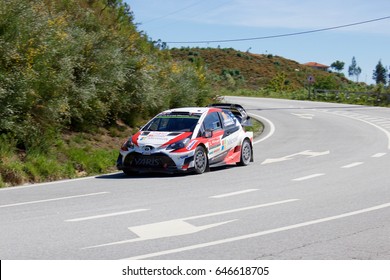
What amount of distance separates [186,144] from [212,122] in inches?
66.4

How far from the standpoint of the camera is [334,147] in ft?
71.8

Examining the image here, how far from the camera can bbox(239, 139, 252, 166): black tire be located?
17266mm

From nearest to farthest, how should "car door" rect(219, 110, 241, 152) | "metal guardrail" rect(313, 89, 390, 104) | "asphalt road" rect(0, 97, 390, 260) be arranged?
"asphalt road" rect(0, 97, 390, 260) → "car door" rect(219, 110, 241, 152) → "metal guardrail" rect(313, 89, 390, 104)

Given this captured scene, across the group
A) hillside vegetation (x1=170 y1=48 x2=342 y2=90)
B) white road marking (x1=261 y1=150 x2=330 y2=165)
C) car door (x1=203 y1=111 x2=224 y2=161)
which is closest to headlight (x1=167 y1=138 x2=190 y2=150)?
car door (x1=203 y1=111 x2=224 y2=161)

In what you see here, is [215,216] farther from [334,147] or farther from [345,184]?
[334,147]

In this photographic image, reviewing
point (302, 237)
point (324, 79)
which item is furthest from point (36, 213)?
point (324, 79)

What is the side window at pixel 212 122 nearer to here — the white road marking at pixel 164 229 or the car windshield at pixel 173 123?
the car windshield at pixel 173 123

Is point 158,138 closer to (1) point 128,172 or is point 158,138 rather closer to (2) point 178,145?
(2) point 178,145

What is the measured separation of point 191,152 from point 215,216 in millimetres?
5261

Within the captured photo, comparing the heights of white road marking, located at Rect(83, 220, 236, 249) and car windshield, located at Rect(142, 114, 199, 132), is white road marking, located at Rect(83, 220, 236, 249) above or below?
below

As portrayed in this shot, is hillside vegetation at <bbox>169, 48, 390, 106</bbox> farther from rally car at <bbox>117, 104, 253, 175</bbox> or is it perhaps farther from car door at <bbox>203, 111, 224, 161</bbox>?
car door at <bbox>203, 111, 224, 161</bbox>

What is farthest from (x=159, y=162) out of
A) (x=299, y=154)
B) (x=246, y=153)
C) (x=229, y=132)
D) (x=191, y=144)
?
(x=299, y=154)

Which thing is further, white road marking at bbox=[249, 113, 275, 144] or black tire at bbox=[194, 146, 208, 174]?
white road marking at bbox=[249, 113, 275, 144]

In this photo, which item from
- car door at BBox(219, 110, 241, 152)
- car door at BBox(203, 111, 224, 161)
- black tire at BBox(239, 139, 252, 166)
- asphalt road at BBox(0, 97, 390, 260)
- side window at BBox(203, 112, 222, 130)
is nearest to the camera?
asphalt road at BBox(0, 97, 390, 260)
